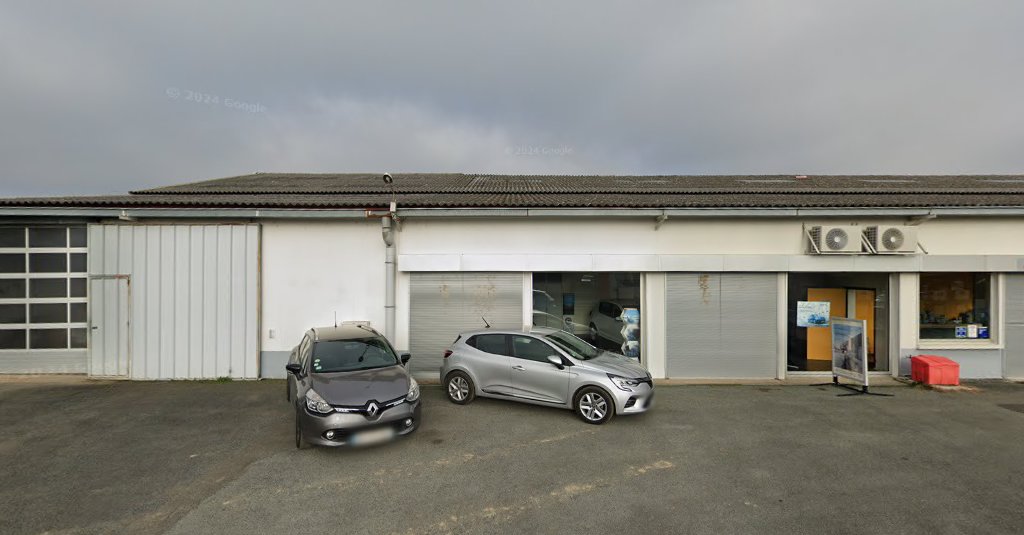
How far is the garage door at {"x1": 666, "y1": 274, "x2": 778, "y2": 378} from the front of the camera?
871cm

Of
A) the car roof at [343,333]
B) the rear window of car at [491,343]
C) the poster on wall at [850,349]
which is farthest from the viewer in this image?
the poster on wall at [850,349]

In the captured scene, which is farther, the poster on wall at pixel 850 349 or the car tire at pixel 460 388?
the poster on wall at pixel 850 349

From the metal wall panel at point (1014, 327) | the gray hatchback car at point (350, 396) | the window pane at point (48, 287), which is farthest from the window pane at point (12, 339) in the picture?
the metal wall panel at point (1014, 327)

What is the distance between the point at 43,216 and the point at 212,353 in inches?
181

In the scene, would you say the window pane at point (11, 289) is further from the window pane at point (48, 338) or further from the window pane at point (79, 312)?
the window pane at point (79, 312)

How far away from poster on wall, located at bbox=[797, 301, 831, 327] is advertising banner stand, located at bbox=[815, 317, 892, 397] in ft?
2.01

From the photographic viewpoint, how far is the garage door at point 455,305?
28.9 ft

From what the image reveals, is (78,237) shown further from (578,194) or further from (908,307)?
(908,307)

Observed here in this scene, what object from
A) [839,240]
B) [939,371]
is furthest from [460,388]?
[939,371]

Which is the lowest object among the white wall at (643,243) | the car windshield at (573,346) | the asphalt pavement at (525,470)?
the asphalt pavement at (525,470)

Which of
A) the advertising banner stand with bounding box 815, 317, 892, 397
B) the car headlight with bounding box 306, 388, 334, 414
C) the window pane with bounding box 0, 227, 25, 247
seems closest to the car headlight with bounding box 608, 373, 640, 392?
the car headlight with bounding box 306, 388, 334, 414

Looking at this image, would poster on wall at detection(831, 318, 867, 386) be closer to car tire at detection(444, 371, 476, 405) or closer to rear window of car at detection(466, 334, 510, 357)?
rear window of car at detection(466, 334, 510, 357)

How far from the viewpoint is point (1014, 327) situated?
28.6 ft

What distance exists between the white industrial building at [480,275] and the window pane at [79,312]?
3 centimetres
